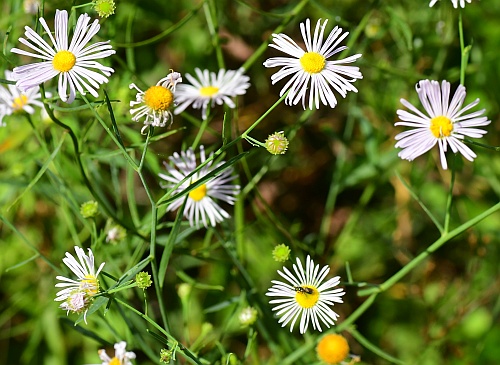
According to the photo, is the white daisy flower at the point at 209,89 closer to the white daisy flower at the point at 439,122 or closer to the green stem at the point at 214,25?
the green stem at the point at 214,25

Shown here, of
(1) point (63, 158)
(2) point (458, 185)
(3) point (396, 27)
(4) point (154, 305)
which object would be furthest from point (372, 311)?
(1) point (63, 158)

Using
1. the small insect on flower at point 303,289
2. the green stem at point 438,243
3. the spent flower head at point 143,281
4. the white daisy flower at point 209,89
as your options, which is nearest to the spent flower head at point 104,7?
the white daisy flower at point 209,89

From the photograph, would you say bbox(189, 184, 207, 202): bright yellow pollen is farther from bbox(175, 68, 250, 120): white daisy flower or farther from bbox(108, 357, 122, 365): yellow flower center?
bbox(108, 357, 122, 365): yellow flower center

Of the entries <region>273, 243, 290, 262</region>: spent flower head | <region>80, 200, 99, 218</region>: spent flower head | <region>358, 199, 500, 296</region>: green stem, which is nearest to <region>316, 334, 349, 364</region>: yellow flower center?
<region>358, 199, 500, 296</region>: green stem

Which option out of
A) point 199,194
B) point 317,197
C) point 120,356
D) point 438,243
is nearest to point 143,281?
point 120,356

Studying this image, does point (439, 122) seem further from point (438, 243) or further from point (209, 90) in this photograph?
point (209, 90)
